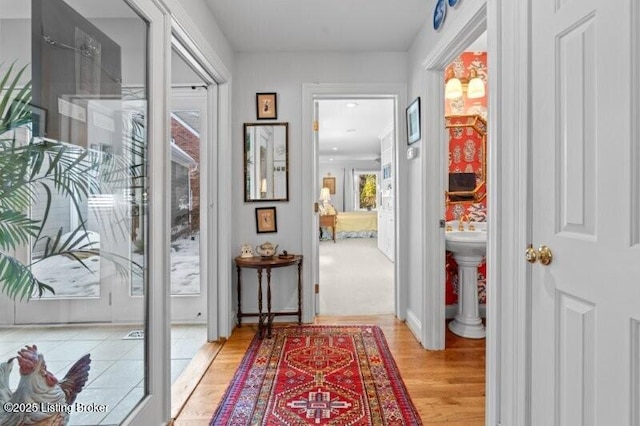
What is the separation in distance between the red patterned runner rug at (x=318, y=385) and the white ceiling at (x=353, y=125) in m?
2.34

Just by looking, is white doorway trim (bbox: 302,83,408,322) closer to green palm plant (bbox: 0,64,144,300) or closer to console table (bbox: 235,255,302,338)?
console table (bbox: 235,255,302,338)

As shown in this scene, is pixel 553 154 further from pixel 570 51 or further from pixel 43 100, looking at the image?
pixel 43 100

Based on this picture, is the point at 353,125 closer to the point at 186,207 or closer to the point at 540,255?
the point at 186,207

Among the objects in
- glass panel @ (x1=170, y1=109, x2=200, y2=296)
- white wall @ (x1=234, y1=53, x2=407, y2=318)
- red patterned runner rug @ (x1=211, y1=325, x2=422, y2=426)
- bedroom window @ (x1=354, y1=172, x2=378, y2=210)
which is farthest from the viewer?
bedroom window @ (x1=354, y1=172, x2=378, y2=210)

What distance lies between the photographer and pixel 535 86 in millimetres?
1211

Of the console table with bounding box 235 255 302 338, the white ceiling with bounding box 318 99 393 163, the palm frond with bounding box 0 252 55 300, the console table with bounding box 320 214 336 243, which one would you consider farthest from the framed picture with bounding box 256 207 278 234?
the console table with bounding box 320 214 336 243

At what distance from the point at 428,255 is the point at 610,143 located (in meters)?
1.61

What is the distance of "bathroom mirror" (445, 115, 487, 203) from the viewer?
3039mm

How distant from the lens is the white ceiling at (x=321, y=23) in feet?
7.40

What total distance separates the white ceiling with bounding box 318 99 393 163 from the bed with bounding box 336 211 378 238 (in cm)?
193

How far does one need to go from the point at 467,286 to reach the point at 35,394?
2733 millimetres

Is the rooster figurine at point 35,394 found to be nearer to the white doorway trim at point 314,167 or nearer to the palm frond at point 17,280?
the palm frond at point 17,280

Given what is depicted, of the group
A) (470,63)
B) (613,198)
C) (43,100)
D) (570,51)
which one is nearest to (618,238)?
(613,198)

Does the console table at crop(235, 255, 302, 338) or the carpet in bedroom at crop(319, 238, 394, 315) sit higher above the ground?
the console table at crop(235, 255, 302, 338)
